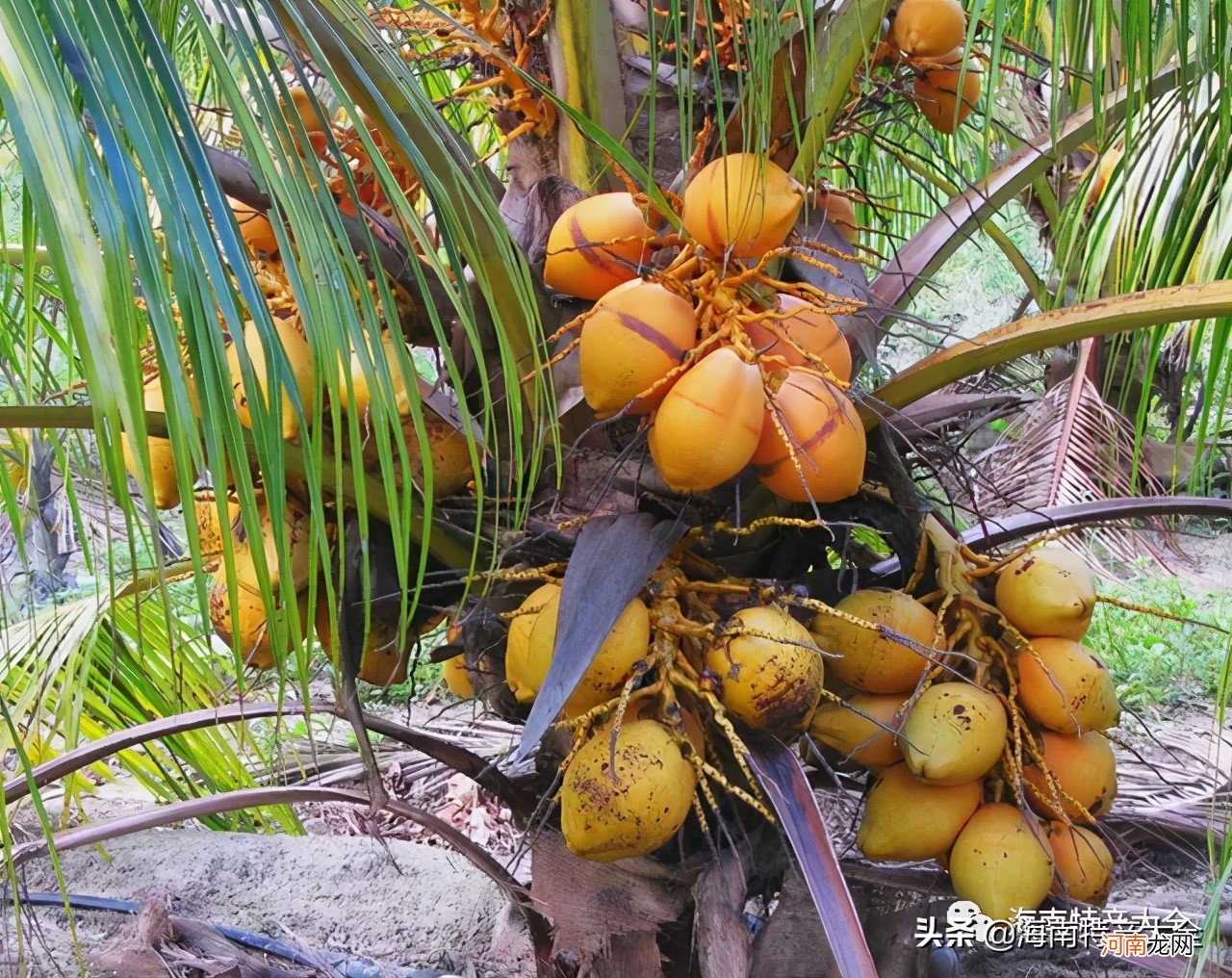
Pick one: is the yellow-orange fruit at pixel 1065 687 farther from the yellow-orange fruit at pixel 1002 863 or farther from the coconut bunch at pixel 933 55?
the coconut bunch at pixel 933 55

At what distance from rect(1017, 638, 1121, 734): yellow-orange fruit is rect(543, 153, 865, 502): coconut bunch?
282 mm

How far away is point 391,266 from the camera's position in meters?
1.02

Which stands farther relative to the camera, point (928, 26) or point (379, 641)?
point (379, 641)

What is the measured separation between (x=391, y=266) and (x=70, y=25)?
0.53 meters

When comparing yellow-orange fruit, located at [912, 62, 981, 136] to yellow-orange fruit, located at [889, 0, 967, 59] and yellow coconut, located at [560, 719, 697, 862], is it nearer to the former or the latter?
yellow-orange fruit, located at [889, 0, 967, 59]

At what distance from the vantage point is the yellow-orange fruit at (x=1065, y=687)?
102cm

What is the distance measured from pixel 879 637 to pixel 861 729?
0.31 feet

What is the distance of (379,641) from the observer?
3.72 ft

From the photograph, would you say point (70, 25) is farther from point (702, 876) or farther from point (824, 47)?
point (702, 876)

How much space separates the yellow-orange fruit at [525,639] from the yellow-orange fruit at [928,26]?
0.61 metres

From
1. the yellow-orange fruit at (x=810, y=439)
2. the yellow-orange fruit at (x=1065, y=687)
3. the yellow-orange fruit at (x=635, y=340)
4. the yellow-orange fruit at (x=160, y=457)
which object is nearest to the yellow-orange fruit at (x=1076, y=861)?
the yellow-orange fruit at (x=1065, y=687)

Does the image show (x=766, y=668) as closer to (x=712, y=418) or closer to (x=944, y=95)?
(x=712, y=418)

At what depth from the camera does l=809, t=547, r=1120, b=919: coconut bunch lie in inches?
39.6

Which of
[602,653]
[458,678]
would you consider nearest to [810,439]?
[602,653]
